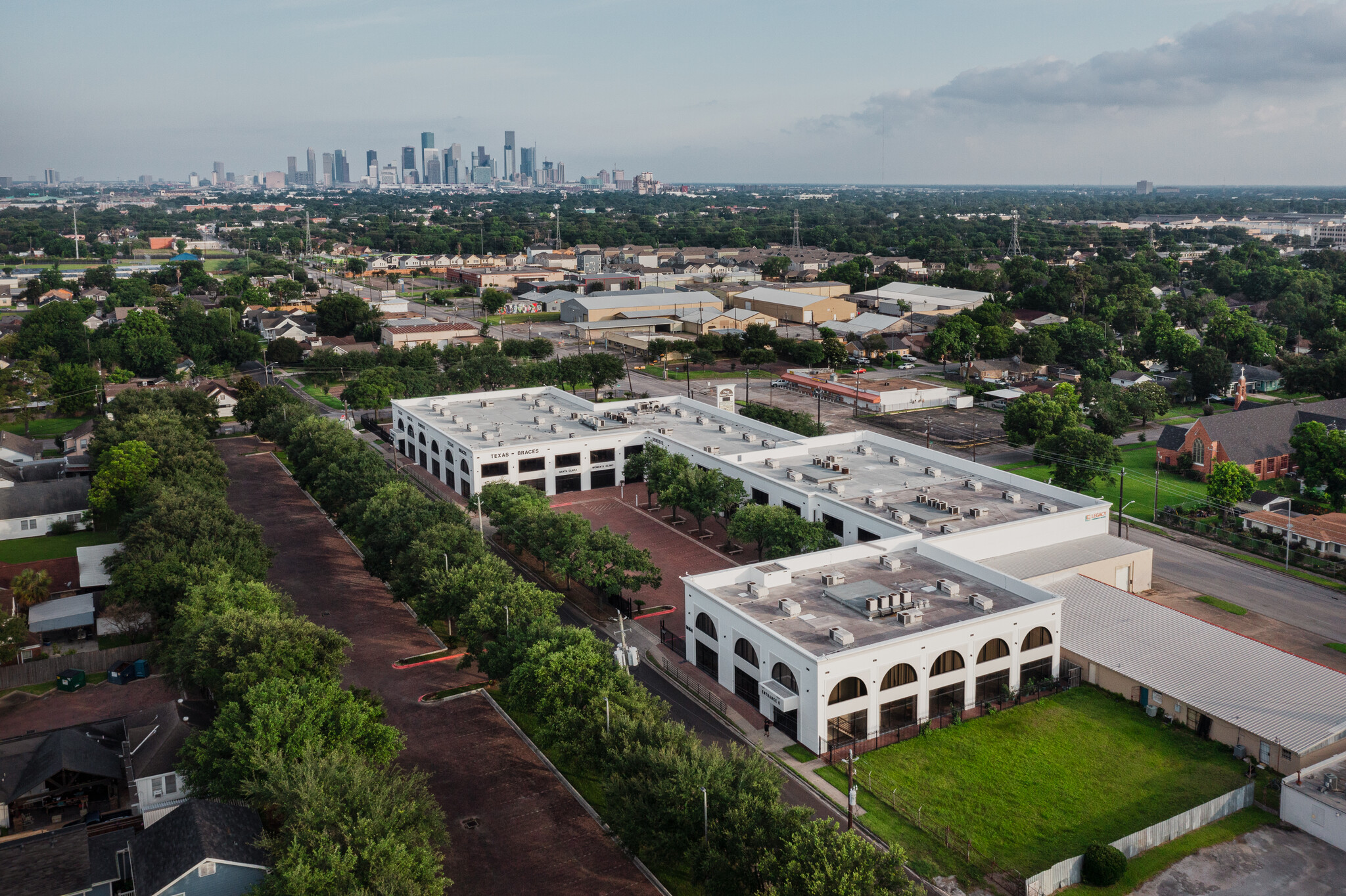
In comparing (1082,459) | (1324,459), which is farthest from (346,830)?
(1324,459)

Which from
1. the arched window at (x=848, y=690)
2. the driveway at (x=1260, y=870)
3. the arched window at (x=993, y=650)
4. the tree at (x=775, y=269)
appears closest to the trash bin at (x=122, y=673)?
the arched window at (x=848, y=690)

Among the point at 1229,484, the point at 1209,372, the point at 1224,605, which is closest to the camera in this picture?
the point at 1224,605

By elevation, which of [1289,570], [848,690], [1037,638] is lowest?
[1289,570]

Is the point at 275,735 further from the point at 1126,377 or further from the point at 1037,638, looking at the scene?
the point at 1126,377

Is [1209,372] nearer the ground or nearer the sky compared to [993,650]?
nearer the sky

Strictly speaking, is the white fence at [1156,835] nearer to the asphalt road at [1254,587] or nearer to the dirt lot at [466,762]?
the dirt lot at [466,762]

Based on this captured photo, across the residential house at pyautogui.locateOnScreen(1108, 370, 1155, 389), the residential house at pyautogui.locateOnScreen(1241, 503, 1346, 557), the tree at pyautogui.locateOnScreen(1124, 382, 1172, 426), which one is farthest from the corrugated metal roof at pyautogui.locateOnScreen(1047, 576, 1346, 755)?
the residential house at pyautogui.locateOnScreen(1108, 370, 1155, 389)

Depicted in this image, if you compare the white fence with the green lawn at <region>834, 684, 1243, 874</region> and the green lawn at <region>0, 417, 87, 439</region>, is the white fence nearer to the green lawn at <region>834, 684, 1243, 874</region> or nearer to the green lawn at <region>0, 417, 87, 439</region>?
the green lawn at <region>834, 684, 1243, 874</region>
